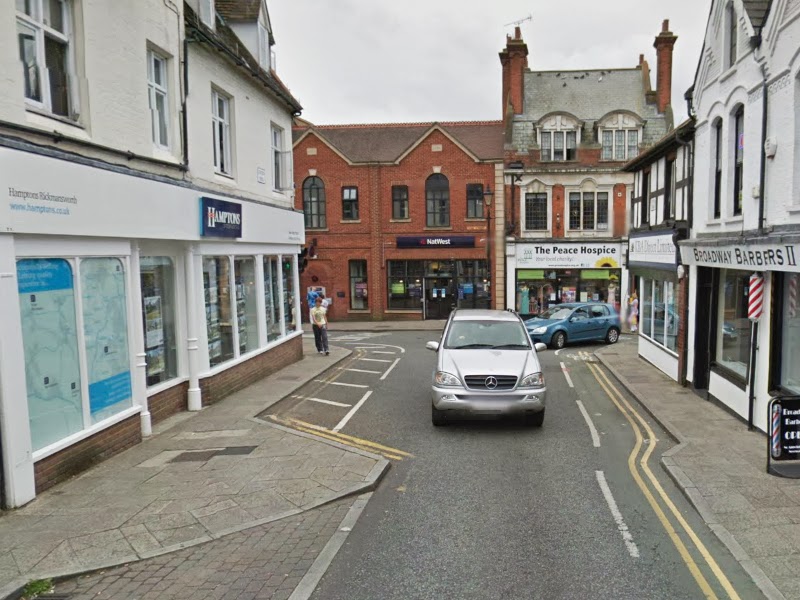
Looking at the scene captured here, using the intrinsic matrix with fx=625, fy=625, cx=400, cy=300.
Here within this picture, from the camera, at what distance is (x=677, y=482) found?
7.64 meters

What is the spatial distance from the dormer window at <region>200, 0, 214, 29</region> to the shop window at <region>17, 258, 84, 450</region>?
293 inches

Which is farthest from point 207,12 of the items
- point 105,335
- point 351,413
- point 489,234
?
point 489,234

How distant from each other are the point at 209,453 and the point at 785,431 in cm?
763

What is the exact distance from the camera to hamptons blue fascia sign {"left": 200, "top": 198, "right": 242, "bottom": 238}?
1154cm

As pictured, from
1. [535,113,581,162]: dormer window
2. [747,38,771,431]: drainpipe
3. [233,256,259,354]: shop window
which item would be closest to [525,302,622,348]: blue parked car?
[535,113,581,162]: dormer window

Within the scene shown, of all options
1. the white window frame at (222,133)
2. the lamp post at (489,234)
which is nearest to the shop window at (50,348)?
the white window frame at (222,133)

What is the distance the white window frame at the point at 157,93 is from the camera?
410 inches

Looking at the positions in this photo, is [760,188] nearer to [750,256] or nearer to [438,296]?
[750,256]

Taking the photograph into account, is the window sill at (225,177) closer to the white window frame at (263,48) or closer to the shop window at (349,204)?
the white window frame at (263,48)

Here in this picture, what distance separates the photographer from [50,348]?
7.55 meters

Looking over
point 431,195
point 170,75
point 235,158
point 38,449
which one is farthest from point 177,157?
point 431,195

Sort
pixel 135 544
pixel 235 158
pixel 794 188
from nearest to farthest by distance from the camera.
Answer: pixel 135 544 < pixel 794 188 < pixel 235 158

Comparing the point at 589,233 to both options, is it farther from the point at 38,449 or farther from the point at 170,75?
the point at 38,449

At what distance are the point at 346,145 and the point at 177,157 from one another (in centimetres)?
2293
